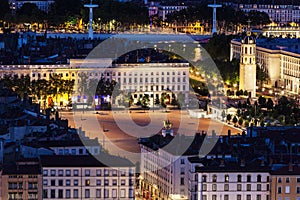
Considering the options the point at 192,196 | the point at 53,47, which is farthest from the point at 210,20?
the point at 192,196

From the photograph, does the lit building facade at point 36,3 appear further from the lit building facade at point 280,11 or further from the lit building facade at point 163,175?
the lit building facade at point 163,175

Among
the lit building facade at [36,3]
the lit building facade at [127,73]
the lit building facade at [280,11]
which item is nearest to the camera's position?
the lit building facade at [127,73]

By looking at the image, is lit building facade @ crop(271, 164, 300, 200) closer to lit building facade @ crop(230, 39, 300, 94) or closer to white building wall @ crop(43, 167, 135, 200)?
white building wall @ crop(43, 167, 135, 200)

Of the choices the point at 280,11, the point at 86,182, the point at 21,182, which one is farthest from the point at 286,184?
the point at 280,11

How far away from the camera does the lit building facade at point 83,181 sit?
3094 centimetres

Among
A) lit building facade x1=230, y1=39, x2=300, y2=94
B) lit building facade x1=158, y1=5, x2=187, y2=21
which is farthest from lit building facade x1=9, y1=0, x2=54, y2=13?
lit building facade x1=230, y1=39, x2=300, y2=94

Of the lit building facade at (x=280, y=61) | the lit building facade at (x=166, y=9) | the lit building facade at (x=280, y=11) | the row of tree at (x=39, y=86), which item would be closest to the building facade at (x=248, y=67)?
the lit building facade at (x=280, y=61)

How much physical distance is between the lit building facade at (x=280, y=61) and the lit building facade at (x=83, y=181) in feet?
78.7

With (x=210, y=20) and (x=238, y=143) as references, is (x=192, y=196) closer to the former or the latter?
(x=238, y=143)

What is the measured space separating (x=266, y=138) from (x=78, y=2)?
54463 mm

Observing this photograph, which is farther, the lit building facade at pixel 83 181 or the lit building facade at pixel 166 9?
the lit building facade at pixel 166 9

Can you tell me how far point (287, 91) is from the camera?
55.2 metres

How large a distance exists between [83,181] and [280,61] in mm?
28225

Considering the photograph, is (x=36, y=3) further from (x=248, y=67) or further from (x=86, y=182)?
(x=86, y=182)
